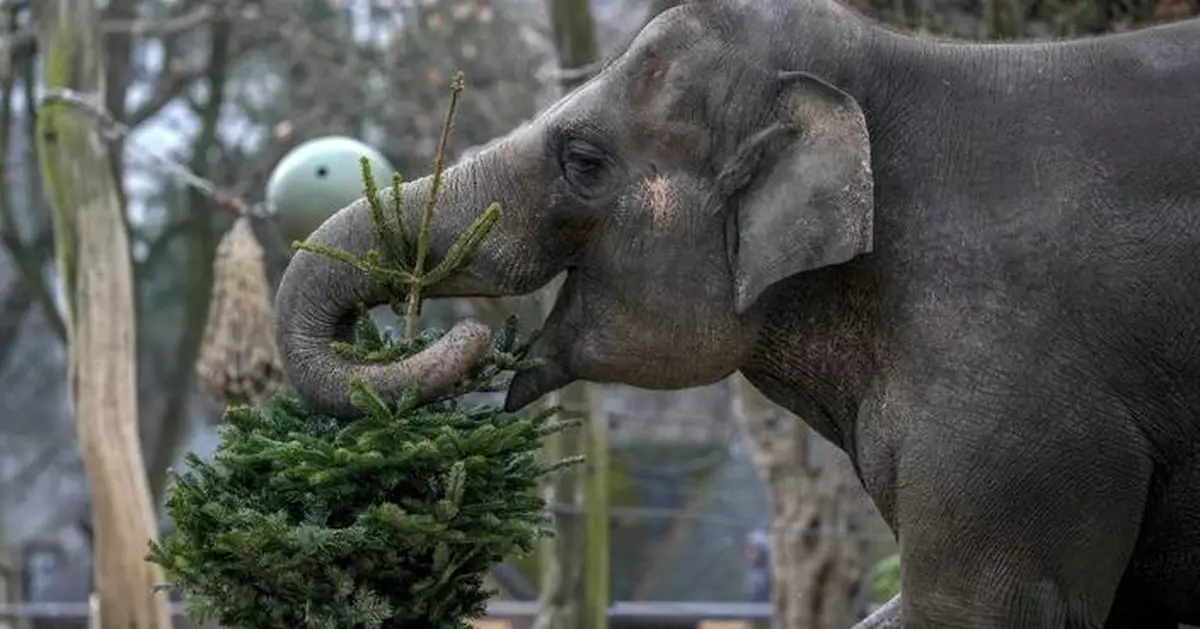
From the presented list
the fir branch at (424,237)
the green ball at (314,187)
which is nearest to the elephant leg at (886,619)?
the fir branch at (424,237)

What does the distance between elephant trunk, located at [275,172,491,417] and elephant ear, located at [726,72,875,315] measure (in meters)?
0.53

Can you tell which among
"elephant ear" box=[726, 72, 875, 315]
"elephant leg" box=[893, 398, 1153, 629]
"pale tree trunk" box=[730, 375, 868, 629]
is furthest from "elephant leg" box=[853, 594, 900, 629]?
"pale tree trunk" box=[730, 375, 868, 629]

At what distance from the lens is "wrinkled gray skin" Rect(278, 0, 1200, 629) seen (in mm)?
3705

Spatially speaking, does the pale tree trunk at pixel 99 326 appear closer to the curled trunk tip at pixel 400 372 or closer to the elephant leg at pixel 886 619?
the elephant leg at pixel 886 619

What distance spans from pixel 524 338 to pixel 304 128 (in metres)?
15.2

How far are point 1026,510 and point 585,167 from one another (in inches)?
41.6

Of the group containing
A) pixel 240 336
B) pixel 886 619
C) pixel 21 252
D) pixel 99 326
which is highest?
pixel 21 252

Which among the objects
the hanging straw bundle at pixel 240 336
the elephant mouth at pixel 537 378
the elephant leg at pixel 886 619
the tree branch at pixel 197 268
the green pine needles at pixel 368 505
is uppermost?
the tree branch at pixel 197 268

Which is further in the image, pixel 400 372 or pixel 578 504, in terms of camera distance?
pixel 578 504

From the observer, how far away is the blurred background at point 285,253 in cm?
1176

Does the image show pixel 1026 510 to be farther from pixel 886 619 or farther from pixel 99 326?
pixel 99 326

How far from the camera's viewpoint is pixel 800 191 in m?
3.85

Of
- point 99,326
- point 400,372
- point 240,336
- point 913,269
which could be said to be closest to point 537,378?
point 400,372

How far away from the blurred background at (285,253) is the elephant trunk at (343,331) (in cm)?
684
